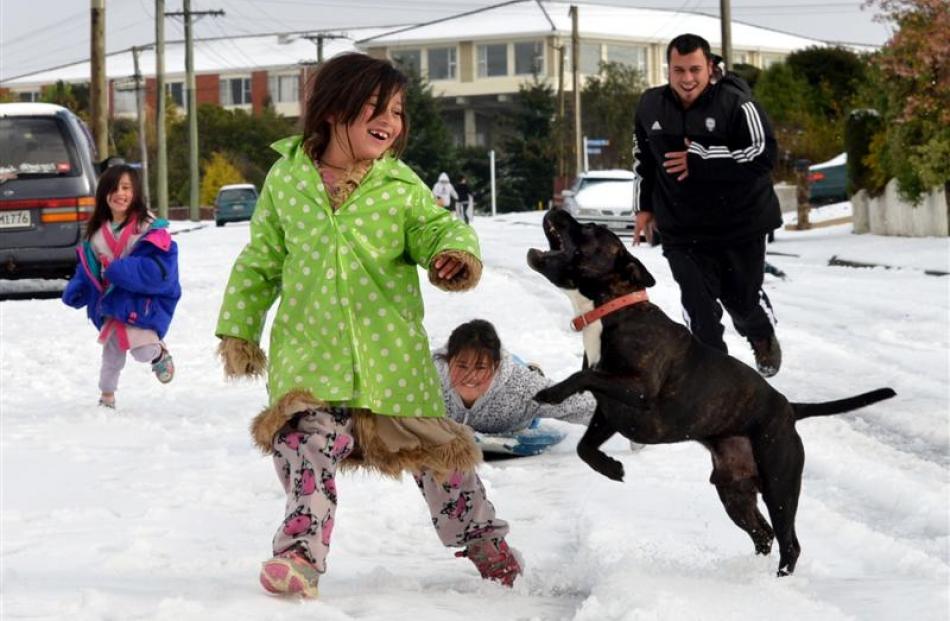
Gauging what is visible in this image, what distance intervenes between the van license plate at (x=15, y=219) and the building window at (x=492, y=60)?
73.3 m

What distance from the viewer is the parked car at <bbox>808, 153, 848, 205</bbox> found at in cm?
3647

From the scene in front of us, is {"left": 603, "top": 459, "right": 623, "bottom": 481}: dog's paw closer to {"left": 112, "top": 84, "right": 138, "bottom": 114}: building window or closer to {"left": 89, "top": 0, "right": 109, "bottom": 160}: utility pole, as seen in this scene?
{"left": 89, "top": 0, "right": 109, "bottom": 160}: utility pole

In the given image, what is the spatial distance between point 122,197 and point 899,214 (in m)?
18.8

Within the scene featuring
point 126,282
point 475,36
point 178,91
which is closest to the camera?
point 126,282

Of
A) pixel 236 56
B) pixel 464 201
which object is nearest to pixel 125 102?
pixel 236 56

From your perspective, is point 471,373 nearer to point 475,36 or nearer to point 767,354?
point 767,354

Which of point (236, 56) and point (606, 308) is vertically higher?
point (236, 56)

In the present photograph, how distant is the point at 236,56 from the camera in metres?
103

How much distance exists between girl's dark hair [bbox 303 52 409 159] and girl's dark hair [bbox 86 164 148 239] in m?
4.77

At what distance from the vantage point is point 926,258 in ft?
69.0

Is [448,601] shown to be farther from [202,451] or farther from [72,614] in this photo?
[202,451]

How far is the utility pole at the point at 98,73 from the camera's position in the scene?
27672 millimetres

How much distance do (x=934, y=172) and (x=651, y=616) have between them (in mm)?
20905

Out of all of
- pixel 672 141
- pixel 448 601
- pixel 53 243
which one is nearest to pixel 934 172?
pixel 53 243
